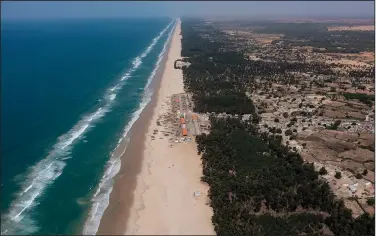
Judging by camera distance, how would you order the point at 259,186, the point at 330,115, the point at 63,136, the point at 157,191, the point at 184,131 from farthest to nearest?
the point at 330,115 → the point at 63,136 → the point at 184,131 → the point at 157,191 → the point at 259,186

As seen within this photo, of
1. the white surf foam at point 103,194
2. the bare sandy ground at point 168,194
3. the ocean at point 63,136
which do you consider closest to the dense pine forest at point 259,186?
the bare sandy ground at point 168,194

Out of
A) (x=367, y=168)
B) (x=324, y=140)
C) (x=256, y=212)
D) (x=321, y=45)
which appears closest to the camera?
(x=256, y=212)

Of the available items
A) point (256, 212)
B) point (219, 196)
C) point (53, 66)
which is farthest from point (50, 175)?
point (53, 66)

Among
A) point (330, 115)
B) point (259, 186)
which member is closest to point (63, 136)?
point (259, 186)

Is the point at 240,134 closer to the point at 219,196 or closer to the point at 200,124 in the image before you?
the point at 200,124

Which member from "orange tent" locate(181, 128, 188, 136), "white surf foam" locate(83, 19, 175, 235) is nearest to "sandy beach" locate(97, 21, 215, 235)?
"white surf foam" locate(83, 19, 175, 235)

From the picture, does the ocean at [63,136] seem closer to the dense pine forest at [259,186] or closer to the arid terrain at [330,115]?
the dense pine forest at [259,186]

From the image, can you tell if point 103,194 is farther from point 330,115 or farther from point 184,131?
point 330,115
